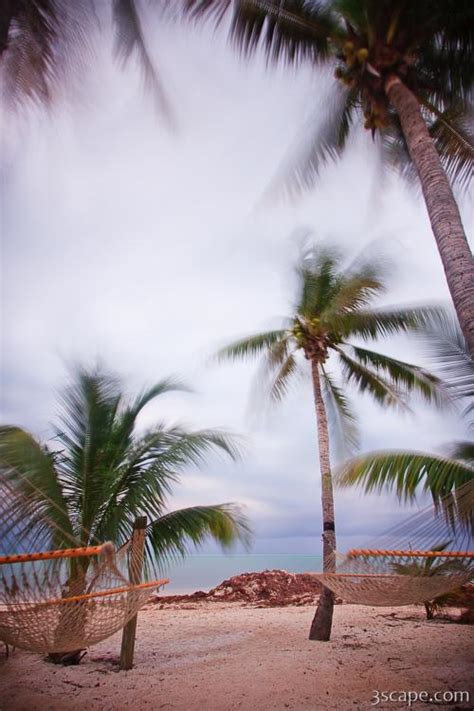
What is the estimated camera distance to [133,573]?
13.2ft

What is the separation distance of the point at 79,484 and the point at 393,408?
435 centimetres

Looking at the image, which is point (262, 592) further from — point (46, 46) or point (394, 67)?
point (46, 46)

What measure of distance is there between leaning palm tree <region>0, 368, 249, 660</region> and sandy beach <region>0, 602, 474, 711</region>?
41.7 inches

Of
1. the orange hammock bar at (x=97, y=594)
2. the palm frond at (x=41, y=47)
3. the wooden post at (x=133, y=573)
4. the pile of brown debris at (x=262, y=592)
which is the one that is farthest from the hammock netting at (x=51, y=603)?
the pile of brown debris at (x=262, y=592)

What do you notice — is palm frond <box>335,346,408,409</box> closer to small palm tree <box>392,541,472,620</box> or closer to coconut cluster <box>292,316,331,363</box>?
coconut cluster <box>292,316,331,363</box>

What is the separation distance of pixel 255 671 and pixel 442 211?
14.1 ft

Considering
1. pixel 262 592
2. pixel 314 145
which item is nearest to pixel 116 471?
pixel 314 145

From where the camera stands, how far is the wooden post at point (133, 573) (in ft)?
13.2

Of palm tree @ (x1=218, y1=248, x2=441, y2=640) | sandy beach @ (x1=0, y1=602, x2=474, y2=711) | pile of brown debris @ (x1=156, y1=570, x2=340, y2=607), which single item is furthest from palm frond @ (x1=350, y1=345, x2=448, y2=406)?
pile of brown debris @ (x1=156, y1=570, x2=340, y2=607)

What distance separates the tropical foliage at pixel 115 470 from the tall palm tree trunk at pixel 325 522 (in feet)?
3.65

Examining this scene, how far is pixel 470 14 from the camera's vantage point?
3895mm

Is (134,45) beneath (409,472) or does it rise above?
above

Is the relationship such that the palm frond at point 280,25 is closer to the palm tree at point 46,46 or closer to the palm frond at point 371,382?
the palm tree at point 46,46

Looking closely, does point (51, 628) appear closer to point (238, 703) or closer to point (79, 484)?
point (238, 703)
